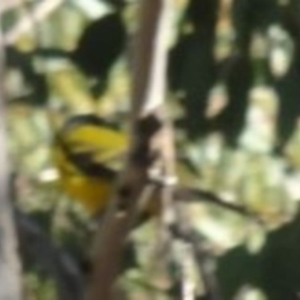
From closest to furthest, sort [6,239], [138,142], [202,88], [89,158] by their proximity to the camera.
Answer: [6,239] → [138,142] → [202,88] → [89,158]

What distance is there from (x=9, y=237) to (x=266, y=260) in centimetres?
65

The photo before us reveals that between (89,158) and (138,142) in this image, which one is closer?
(138,142)

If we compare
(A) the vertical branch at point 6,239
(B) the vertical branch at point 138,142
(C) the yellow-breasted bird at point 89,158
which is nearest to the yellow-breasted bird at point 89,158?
(C) the yellow-breasted bird at point 89,158

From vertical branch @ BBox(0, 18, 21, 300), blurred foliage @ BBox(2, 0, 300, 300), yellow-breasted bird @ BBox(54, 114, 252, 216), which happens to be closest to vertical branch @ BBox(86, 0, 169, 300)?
blurred foliage @ BBox(2, 0, 300, 300)

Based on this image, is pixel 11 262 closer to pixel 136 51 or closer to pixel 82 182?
pixel 136 51

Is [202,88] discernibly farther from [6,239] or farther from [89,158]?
[6,239]

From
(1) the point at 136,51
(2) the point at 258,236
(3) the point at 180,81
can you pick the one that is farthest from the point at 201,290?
(1) the point at 136,51

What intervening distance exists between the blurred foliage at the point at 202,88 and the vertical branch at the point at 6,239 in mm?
839

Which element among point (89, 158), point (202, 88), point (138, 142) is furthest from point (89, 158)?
point (138, 142)

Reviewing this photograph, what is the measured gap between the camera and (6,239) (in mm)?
969

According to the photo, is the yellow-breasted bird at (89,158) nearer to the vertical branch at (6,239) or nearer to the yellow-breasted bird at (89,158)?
the yellow-breasted bird at (89,158)

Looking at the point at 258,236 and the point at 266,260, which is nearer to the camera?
the point at 266,260

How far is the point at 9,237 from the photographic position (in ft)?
3.20

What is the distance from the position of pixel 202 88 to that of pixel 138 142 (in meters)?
0.53
